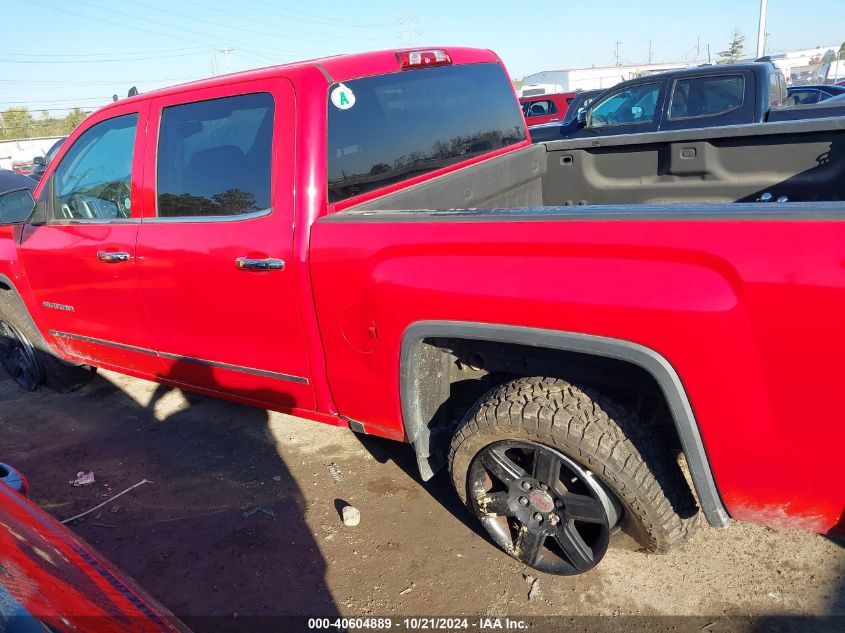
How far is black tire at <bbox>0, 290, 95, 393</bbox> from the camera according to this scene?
14.0 ft

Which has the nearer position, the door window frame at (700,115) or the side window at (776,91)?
the door window frame at (700,115)

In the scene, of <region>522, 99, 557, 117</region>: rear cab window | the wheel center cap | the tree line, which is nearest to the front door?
the wheel center cap

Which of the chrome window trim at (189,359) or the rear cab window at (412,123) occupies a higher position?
the rear cab window at (412,123)

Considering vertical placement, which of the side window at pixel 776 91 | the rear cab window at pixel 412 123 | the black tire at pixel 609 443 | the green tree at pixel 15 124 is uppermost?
the green tree at pixel 15 124

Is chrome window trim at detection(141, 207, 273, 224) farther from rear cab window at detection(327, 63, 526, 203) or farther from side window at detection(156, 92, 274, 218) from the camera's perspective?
rear cab window at detection(327, 63, 526, 203)

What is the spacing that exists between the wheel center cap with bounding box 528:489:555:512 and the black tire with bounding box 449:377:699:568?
0.23 meters

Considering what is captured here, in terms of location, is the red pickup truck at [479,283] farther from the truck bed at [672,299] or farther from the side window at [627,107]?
the side window at [627,107]

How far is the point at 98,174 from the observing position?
3.45m

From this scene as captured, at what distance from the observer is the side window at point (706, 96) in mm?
7328

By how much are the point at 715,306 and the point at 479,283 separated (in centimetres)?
72

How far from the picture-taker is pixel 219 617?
2490mm

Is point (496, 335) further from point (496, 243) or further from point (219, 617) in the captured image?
point (219, 617)

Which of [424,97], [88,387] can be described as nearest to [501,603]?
[424,97]

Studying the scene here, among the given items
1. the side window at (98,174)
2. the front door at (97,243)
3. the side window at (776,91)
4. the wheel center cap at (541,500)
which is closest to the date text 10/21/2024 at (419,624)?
the wheel center cap at (541,500)
